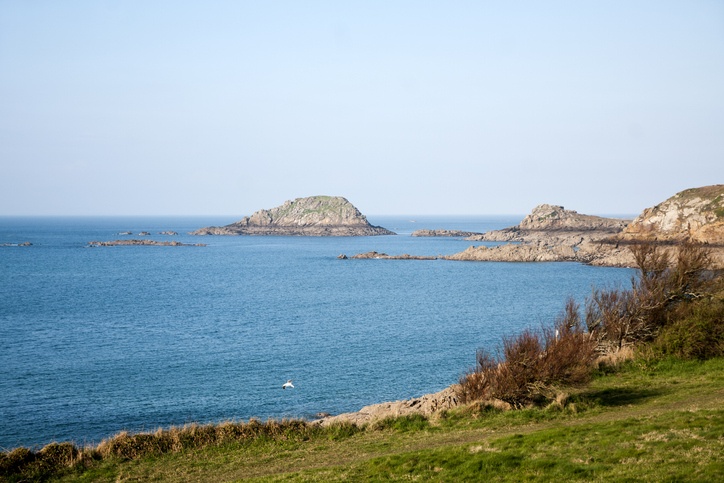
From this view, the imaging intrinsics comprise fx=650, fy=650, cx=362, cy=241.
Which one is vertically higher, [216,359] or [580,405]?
[580,405]

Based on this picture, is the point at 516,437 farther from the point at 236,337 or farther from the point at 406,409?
the point at 236,337

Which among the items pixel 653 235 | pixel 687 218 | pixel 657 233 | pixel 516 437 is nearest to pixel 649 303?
pixel 516 437

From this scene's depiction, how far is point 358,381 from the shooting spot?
40.0 m

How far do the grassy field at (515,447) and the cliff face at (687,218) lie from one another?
99.2 meters

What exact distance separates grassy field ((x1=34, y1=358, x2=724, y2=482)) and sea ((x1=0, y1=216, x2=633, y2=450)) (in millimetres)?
10875

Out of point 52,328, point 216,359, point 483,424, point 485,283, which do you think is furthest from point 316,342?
point 485,283

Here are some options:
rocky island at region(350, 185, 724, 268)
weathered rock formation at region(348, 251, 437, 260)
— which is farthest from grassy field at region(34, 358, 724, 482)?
weathered rock formation at region(348, 251, 437, 260)

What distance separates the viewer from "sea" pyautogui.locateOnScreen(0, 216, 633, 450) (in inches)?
1373

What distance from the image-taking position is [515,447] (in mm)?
17750

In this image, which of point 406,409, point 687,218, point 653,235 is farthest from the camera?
point 653,235

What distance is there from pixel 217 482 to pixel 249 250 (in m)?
165

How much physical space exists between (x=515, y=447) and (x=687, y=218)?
122m

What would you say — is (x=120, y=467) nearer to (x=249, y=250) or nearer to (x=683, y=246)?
(x=683, y=246)

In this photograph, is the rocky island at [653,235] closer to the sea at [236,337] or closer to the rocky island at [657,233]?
the rocky island at [657,233]
